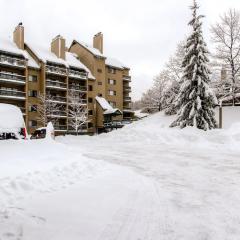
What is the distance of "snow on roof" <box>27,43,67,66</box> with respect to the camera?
1883 inches

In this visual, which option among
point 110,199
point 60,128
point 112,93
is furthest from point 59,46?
point 110,199

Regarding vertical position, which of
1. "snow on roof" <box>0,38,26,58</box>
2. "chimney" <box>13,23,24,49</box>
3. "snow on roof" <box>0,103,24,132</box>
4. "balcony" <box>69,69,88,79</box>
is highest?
"chimney" <box>13,23,24,49</box>

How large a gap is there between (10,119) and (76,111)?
3599 centimetres

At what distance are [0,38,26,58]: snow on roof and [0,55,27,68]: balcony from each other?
0.91 m

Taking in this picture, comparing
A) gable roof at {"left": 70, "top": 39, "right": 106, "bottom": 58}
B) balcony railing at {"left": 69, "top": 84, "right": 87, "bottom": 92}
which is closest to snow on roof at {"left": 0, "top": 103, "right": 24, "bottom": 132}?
balcony railing at {"left": 69, "top": 84, "right": 87, "bottom": 92}

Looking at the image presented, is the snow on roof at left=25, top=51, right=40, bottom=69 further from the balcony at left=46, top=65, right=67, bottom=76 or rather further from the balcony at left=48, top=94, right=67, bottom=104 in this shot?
the balcony at left=48, top=94, right=67, bottom=104

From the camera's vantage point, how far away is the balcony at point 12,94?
42312 millimetres

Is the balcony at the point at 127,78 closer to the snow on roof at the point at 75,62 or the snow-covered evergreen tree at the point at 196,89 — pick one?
the snow on roof at the point at 75,62

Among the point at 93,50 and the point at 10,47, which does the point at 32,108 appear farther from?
the point at 93,50

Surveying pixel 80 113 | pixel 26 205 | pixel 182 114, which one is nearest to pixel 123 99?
pixel 80 113

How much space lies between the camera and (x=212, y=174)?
361 inches

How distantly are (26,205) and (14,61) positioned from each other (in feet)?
137

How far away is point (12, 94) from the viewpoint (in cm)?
4356

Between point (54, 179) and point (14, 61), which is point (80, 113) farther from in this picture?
point (54, 179)
